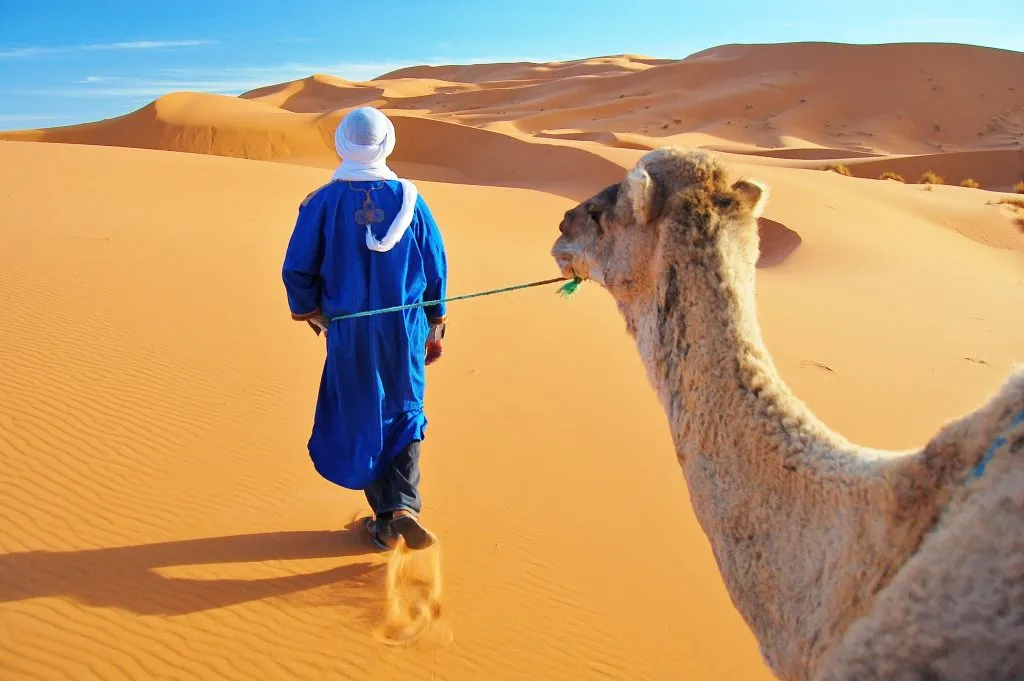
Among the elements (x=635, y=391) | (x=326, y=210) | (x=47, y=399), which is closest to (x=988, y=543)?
(x=326, y=210)

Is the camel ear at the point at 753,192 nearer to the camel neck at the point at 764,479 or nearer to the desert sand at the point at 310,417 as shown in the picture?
the camel neck at the point at 764,479

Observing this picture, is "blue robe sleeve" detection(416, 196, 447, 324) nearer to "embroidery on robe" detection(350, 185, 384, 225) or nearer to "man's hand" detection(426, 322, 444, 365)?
"man's hand" detection(426, 322, 444, 365)

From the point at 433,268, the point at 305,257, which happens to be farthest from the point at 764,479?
the point at 305,257

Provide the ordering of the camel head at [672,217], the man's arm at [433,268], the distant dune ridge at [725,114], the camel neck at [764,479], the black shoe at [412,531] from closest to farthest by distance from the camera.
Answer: the camel neck at [764,479], the camel head at [672,217], the black shoe at [412,531], the man's arm at [433,268], the distant dune ridge at [725,114]

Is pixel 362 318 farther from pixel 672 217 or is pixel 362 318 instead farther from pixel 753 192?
pixel 753 192

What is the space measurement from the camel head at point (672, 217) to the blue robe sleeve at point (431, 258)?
1.61 m

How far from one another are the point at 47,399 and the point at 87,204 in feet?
26.5

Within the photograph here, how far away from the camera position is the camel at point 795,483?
1299 millimetres

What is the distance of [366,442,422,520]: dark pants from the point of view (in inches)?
152

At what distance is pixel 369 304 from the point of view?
3711 millimetres

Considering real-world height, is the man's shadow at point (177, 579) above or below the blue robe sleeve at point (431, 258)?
below

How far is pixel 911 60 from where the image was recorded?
2021 inches

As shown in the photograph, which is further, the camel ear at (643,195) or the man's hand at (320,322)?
the man's hand at (320,322)

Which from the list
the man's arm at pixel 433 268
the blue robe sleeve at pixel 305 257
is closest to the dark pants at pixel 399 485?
the man's arm at pixel 433 268
